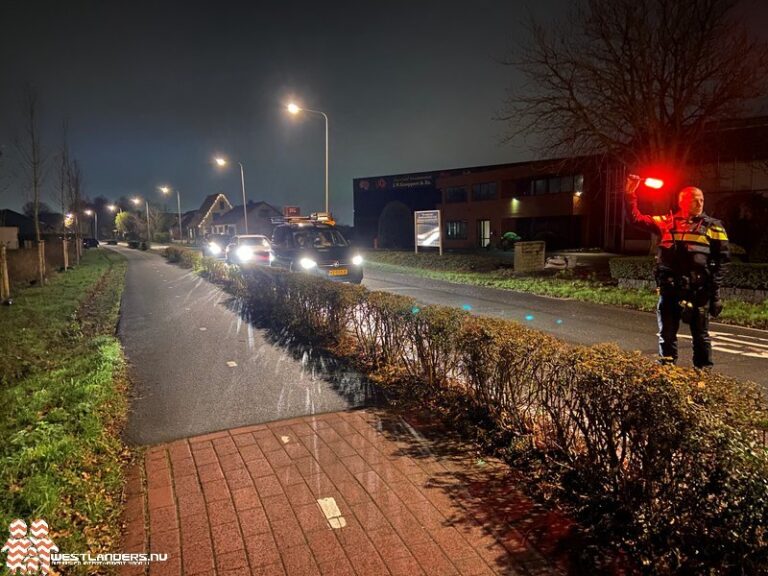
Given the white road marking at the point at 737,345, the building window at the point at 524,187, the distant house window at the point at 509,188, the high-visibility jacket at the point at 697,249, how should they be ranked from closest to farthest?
the high-visibility jacket at the point at 697,249, the white road marking at the point at 737,345, the building window at the point at 524,187, the distant house window at the point at 509,188

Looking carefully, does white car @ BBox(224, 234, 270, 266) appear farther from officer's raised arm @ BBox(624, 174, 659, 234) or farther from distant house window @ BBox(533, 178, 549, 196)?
distant house window @ BBox(533, 178, 549, 196)

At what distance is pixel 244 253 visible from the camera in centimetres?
2034

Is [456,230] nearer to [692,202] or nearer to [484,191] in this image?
[484,191]

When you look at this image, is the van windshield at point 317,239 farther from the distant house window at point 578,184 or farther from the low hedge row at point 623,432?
the distant house window at point 578,184

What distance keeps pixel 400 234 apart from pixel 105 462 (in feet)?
153

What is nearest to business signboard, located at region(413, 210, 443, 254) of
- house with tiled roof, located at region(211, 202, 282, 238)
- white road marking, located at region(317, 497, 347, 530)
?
white road marking, located at region(317, 497, 347, 530)

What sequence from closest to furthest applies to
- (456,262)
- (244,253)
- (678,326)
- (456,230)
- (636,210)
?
(678,326) < (636,210) < (244,253) < (456,262) < (456,230)

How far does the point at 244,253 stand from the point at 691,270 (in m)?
17.7

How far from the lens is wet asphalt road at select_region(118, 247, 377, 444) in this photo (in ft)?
15.7

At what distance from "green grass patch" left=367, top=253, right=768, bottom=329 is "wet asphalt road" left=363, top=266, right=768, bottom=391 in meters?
0.46

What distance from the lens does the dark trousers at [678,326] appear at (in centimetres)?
505

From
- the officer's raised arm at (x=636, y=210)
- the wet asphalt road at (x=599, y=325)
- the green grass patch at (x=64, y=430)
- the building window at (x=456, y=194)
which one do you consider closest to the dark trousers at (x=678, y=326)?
the officer's raised arm at (x=636, y=210)

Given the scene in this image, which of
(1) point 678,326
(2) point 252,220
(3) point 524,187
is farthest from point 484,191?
(2) point 252,220

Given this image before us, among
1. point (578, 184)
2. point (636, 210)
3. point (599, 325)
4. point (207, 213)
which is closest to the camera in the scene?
point (636, 210)
